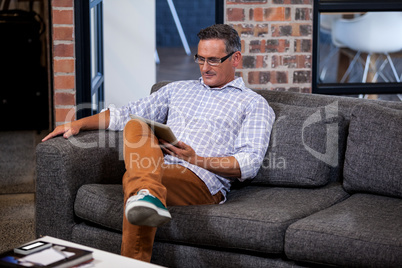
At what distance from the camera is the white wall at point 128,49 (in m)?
5.21

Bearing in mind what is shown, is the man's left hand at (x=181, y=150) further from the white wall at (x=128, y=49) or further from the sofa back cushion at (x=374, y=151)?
the white wall at (x=128, y=49)

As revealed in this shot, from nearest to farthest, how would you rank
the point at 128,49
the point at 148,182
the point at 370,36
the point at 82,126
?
the point at 148,182 → the point at 82,126 → the point at 370,36 → the point at 128,49

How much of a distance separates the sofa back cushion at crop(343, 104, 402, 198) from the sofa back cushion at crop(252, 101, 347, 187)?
85mm

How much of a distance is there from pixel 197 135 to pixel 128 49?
8.83 feet

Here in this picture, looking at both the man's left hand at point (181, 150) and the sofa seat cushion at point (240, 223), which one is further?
the man's left hand at point (181, 150)

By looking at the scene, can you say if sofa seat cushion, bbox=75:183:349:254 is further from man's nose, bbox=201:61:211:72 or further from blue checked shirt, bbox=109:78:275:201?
man's nose, bbox=201:61:211:72

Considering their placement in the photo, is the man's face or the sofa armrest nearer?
the sofa armrest

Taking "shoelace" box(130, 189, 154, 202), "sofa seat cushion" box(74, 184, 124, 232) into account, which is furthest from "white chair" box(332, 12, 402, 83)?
"shoelace" box(130, 189, 154, 202)

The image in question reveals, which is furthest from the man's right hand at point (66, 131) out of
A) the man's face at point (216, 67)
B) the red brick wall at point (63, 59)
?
the red brick wall at point (63, 59)

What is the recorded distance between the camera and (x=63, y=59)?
359cm

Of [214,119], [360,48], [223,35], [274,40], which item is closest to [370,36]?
[360,48]

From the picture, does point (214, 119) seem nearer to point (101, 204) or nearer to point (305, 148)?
point (305, 148)

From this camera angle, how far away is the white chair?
4.18 m

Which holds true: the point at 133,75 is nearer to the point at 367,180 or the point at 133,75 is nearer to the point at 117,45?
the point at 117,45
